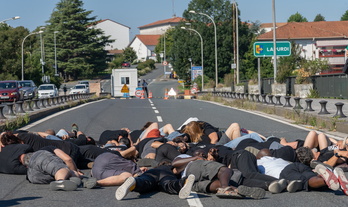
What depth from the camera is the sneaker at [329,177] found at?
268 inches

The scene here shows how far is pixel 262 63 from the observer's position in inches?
3189

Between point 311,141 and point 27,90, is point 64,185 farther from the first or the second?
point 27,90

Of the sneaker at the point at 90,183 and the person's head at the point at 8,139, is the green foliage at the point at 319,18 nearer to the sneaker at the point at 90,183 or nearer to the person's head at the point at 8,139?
the person's head at the point at 8,139

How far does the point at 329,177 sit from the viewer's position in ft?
22.5

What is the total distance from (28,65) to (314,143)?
212ft

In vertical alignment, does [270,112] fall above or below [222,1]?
below

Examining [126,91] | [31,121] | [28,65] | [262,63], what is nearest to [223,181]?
[31,121]

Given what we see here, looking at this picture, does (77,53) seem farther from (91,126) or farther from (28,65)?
(91,126)

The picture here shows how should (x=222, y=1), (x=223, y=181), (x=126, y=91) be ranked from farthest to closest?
1. (x=222, y=1)
2. (x=126, y=91)
3. (x=223, y=181)

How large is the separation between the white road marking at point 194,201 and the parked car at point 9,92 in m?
37.3

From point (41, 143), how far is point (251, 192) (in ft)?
13.3

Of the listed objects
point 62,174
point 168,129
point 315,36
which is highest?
point 315,36

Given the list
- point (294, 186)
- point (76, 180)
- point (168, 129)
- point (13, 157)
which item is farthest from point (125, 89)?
point (294, 186)

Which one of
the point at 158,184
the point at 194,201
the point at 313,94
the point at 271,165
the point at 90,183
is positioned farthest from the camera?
the point at 313,94
